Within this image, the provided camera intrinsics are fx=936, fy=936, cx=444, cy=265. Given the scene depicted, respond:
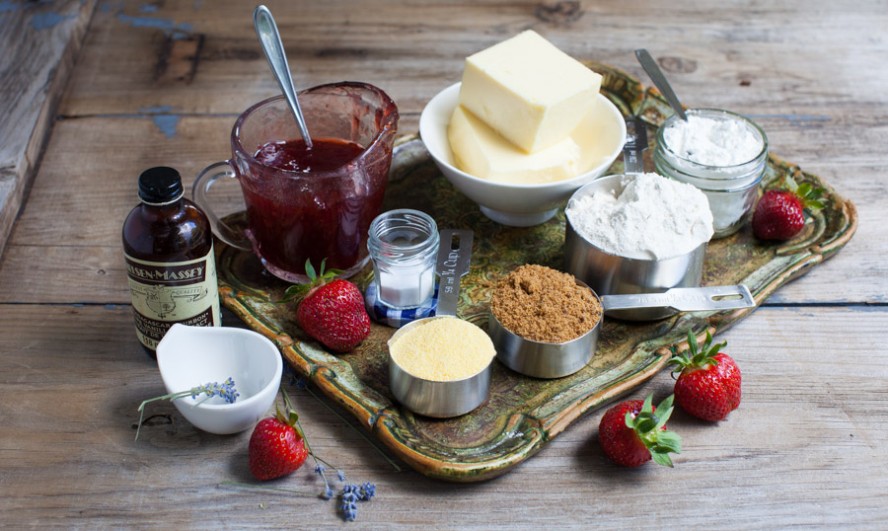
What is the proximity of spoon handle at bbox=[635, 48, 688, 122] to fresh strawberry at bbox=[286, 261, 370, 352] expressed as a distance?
883 millimetres

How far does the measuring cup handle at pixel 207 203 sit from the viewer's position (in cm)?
192

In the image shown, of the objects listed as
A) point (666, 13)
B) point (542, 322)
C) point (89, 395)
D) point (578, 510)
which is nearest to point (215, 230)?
point (89, 395)

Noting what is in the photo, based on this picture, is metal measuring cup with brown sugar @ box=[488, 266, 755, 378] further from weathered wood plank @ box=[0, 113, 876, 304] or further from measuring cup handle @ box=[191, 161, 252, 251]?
measuring cup handle @ box=[191, 161, 252, 251]

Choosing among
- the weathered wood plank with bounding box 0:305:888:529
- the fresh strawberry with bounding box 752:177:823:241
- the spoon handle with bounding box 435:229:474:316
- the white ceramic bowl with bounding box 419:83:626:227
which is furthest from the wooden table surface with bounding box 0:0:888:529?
the white ceramic bowl with bounding box 419:83:626:227

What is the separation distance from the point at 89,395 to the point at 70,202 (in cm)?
66

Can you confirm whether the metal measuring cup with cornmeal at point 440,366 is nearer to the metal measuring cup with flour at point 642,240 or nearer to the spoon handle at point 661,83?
the metal measuring cup with flour at point 642,240

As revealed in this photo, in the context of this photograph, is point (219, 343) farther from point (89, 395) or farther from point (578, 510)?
point (578, 510)

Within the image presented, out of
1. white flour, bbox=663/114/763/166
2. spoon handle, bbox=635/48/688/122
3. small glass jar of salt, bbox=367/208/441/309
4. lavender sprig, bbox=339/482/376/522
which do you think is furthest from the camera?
spoon handle, bbox=635/48/688/122

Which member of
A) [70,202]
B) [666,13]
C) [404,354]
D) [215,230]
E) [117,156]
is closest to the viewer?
[404,354]

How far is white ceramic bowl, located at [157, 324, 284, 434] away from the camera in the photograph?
1608mm

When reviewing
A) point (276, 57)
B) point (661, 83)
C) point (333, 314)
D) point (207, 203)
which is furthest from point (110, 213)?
point (661, 83)

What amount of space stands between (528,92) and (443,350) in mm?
632

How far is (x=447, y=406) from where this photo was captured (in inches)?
64.1

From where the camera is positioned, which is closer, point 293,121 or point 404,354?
point 404,354
